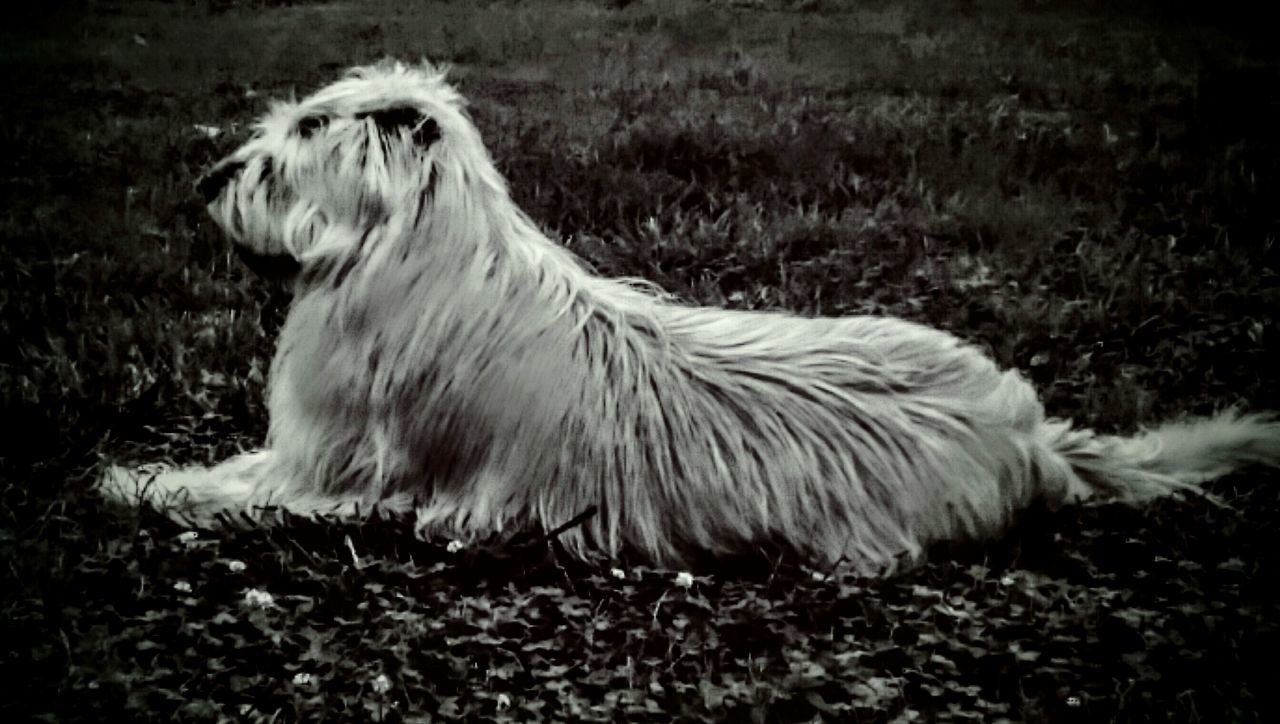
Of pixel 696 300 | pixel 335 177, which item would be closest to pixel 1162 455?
pixel 696 300

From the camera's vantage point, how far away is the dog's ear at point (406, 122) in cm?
378

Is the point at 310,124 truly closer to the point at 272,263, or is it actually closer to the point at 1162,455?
the point at 272,263

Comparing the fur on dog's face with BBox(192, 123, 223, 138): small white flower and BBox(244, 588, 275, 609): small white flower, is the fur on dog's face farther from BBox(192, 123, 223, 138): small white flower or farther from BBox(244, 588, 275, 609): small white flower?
BBox(192, 123, 223, 138): small white flower

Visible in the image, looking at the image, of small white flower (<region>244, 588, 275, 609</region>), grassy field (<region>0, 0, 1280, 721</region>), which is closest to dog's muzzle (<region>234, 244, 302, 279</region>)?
grassy field (<region>0, 0, 1280, 721</region>)

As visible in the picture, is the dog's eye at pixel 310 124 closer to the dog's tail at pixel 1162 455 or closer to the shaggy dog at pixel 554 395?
the shaggy dog at pixel 554 395

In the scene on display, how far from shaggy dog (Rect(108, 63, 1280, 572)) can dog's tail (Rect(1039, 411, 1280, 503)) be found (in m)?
0.01

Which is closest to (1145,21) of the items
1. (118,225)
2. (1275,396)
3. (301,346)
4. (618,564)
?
(1275,396)

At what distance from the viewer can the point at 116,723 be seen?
2.89 m

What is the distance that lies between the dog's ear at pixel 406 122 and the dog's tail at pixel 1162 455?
83.4 inches

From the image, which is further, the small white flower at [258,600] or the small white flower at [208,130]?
the small white flower at [208,130]

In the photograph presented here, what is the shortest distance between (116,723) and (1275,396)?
380 centimetres

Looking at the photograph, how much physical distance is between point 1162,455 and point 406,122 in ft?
8.77

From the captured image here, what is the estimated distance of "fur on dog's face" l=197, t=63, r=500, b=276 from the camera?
376 cm

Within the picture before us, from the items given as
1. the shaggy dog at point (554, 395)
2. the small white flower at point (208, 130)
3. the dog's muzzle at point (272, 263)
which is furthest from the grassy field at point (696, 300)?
the dog's muzzle at point (272, 263)
